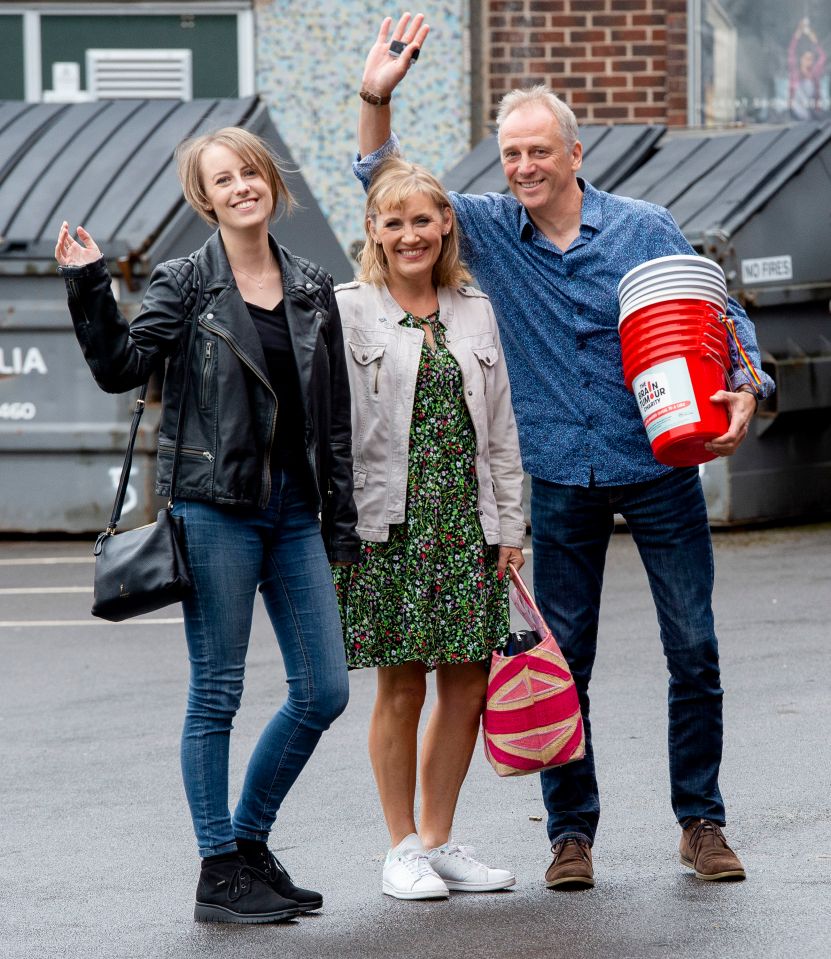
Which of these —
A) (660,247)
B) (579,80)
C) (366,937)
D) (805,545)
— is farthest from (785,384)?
(366,937)

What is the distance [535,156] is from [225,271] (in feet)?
2.62

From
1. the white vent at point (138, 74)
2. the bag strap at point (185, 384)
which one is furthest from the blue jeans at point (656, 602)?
the white vent at point (138, 74)

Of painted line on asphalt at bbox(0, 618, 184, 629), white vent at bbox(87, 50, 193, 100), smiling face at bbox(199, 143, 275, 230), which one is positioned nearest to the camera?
smiling face at bbox(199, 143, 275, 230)

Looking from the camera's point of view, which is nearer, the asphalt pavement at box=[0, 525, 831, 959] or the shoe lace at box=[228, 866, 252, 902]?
the asphalt pavement at box=[0, 525, 831, 959]

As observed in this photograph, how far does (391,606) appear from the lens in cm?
402

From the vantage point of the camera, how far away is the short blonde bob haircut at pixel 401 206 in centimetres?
400

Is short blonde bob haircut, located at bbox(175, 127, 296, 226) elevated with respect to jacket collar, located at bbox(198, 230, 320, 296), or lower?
elevated

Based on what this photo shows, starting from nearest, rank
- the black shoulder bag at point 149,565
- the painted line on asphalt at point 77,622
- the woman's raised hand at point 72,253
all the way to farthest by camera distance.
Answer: the woman's raised hand at point 72,253 → the black shoulder bag at point 149,565 → the painted line on asphalt at point 77,622

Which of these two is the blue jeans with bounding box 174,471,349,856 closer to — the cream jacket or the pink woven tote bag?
the cream jacket

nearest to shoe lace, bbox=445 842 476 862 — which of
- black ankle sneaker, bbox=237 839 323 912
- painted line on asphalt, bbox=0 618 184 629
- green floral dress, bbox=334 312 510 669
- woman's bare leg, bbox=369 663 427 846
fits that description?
woman's bare leg, bbox=369 663 427 846

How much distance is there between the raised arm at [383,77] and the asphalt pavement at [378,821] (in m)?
1.81

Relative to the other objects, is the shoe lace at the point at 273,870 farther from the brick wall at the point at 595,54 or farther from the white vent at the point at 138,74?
the white vent at the point at 138,74

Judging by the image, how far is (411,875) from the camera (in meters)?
4.02

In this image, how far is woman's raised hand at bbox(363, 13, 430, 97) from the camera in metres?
4.05
